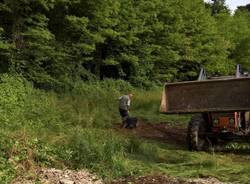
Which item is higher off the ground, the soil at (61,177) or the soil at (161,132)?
the soil at (161,132)

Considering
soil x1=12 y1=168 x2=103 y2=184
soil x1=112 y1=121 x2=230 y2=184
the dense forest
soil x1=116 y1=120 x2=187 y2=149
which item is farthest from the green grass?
the dense forest

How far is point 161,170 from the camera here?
11.6 m

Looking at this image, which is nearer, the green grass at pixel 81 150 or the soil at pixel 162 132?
the green grass at pixel 81 150

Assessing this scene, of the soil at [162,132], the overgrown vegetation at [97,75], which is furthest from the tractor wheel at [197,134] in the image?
the soil at [162,132]

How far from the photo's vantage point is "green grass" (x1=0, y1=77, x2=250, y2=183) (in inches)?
434

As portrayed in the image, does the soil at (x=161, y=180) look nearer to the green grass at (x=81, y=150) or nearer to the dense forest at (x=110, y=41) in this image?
the green grass at (x=81, y=150)

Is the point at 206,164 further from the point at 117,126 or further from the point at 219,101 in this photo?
the point at 117,126

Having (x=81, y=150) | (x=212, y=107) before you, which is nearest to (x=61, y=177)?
(x=81, y=150)

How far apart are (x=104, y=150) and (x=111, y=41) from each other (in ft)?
70.3

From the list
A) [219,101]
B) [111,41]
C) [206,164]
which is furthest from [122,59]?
[206,164]

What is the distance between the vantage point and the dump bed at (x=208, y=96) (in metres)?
15.1

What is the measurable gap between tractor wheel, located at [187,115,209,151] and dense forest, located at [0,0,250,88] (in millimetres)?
9825

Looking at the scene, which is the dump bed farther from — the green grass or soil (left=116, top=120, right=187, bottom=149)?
soil (left=116, top=120, right=187, bottom=149)

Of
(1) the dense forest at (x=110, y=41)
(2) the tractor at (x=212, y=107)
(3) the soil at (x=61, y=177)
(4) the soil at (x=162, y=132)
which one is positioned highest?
(1) the dense forest at (x=110, y=41)
